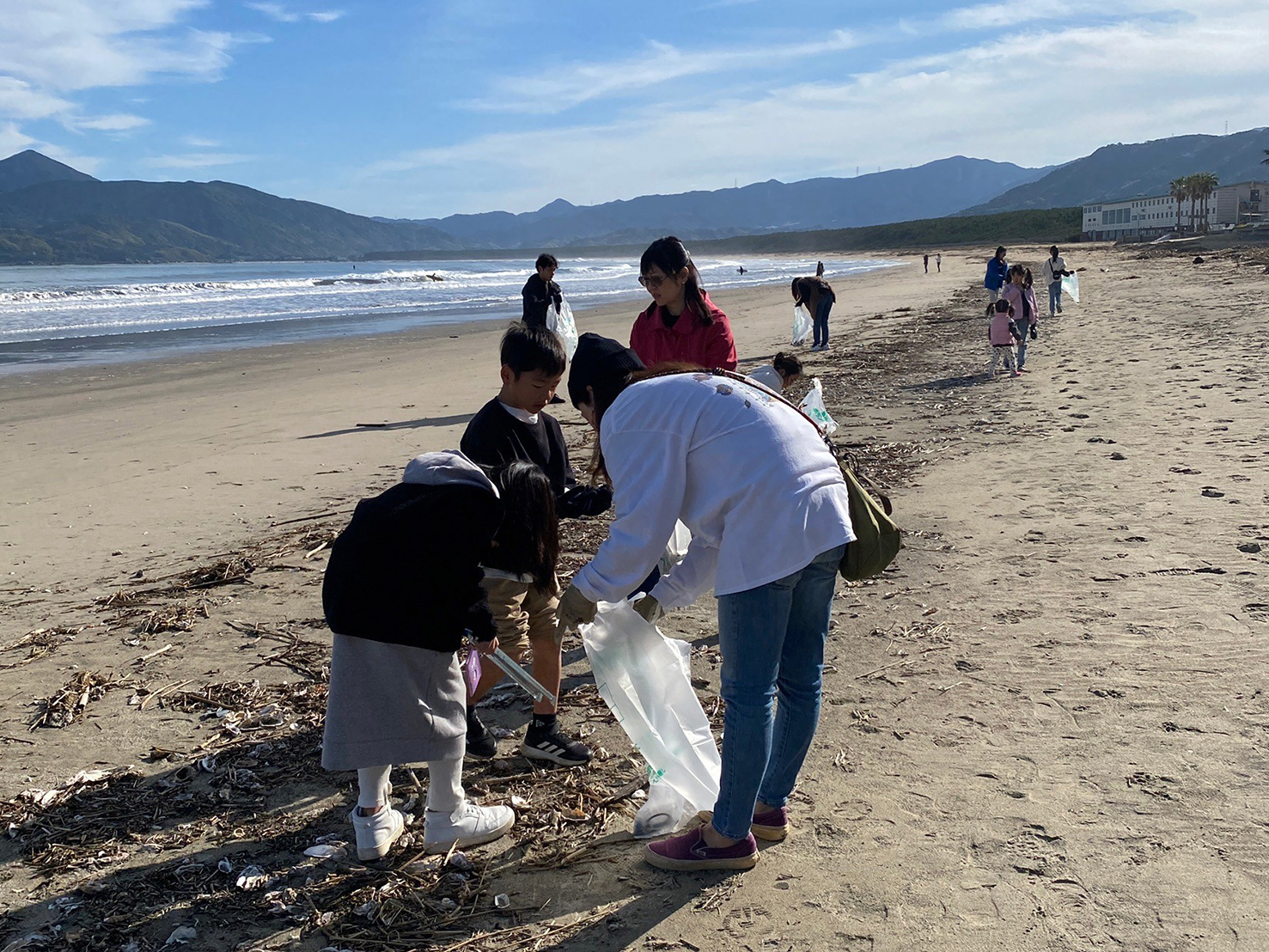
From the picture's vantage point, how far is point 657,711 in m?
2.97

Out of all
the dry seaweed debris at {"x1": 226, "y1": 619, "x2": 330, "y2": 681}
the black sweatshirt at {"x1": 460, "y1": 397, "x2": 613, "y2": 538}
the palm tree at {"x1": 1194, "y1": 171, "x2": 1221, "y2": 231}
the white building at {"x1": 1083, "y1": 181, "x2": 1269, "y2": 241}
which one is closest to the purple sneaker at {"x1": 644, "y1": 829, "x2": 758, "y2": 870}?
→ the black sweatshirt at {"x1": 460, "y1": 397, "x2": 613, "y2": 538}

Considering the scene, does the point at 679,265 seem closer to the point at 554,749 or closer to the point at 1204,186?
the point at 554,749

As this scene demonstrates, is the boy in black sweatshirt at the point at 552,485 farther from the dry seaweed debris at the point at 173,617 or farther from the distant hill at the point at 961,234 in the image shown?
the distant hill at the point at 961,234

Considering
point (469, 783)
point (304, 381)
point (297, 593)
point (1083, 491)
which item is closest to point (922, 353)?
point (1083, 491)

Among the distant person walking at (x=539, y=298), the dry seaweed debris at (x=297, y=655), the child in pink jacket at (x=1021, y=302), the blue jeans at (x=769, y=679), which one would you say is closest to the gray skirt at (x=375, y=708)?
the blue jeans at (x=769, y=679)

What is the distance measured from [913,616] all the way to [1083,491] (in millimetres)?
2387

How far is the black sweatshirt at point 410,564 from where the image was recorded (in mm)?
2686

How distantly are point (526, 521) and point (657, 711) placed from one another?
2.42 ft

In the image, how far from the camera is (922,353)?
1367cm

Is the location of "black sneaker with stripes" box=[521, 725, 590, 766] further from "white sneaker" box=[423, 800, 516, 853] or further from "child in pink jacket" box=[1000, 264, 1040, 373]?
"child in pink jacket" box=[1000, 264, 1040, 373]

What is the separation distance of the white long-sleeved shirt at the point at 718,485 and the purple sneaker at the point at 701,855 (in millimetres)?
844

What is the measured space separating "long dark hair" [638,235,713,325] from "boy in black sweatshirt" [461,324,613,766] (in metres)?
1.06

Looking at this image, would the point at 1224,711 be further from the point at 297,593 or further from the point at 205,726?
the point at 297,593

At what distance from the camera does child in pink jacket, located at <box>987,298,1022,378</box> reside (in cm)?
1092
